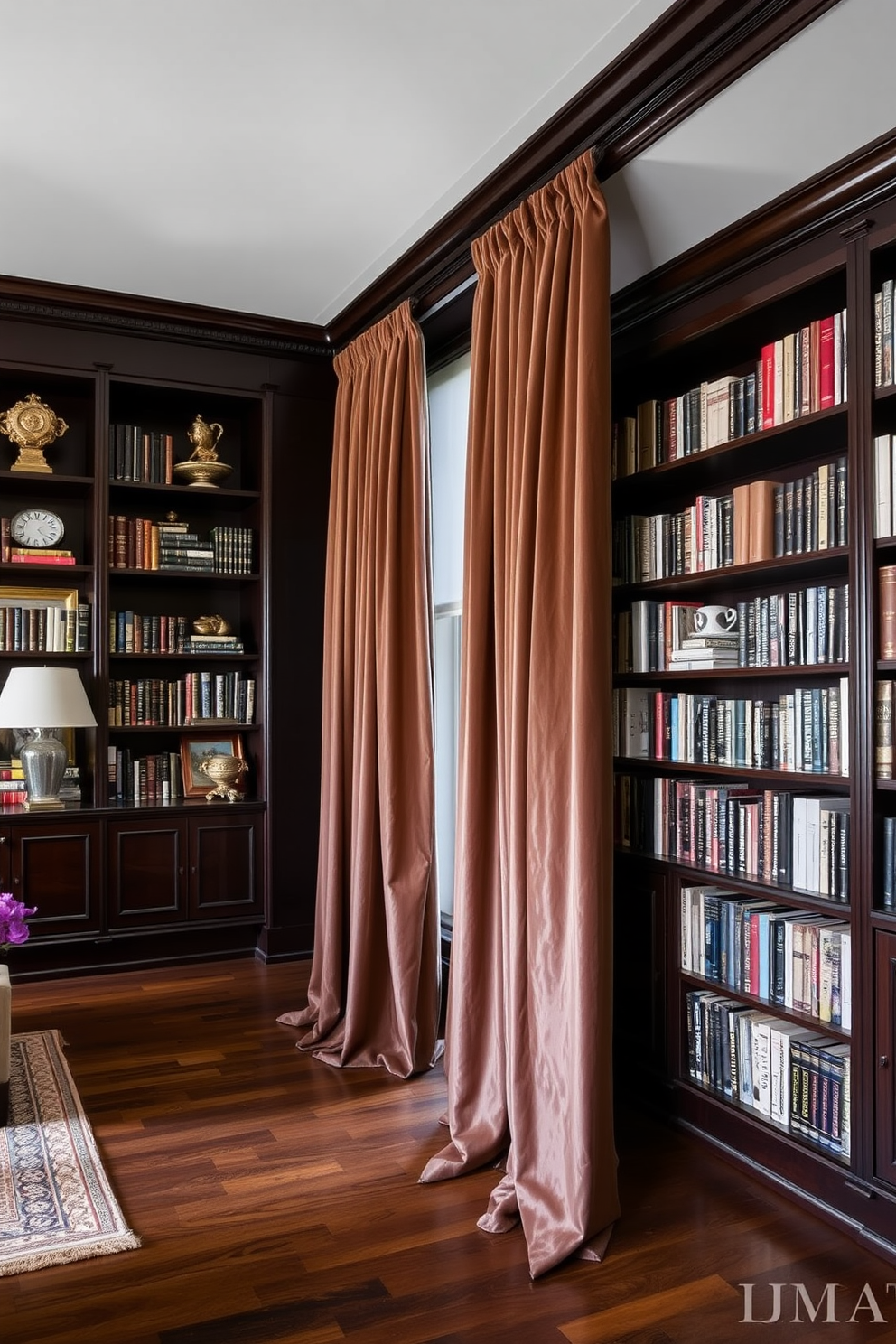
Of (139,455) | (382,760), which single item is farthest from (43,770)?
(382,760)

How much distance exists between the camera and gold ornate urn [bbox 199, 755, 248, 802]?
488 centimetres

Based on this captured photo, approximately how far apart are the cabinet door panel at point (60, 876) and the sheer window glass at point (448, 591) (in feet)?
4.90

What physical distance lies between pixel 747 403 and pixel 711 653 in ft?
2.29

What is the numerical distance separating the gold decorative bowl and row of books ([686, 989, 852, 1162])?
3.14 meters

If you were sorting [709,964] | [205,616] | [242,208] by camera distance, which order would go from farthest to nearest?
[205,616] < [242,208] < [709,964]

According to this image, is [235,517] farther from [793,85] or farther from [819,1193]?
[819,1193]

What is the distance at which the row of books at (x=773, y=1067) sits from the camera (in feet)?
8.39

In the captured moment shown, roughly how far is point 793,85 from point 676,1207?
2625 mm

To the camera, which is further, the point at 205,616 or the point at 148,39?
the point at 205,616

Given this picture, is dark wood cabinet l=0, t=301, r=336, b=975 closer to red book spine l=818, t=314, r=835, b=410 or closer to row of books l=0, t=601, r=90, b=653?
row of books l=0, t=601, r=90, b=653

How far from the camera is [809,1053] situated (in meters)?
2.63

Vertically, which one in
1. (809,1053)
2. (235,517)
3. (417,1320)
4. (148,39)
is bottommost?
(417,1320)

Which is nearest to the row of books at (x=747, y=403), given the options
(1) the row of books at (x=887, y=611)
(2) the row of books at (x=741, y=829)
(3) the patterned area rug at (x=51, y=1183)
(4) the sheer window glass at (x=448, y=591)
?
(1) the row of books at (x=887, y=611)

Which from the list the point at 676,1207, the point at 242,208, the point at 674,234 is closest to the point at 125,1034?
the point at 676,1207
